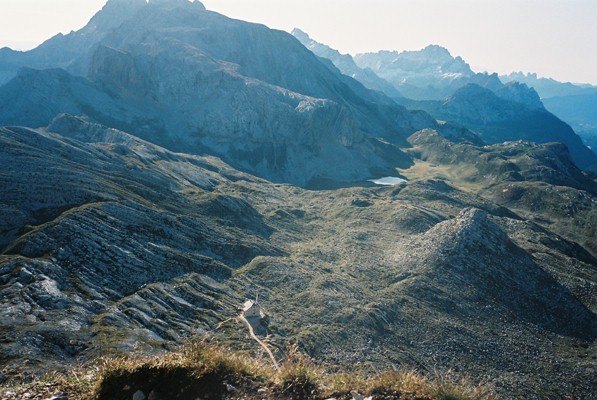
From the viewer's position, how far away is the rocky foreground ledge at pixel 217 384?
36.1 ft

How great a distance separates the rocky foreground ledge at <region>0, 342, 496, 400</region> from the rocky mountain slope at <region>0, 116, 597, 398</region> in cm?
1420

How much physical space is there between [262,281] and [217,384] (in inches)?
2279

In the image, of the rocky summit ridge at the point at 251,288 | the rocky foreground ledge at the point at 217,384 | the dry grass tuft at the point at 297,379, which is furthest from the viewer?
the rocky summit ridge at the point at 251,288

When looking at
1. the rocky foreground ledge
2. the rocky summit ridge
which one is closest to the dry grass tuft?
the rocky foreground ledge

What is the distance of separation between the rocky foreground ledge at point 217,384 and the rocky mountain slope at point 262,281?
559 inches

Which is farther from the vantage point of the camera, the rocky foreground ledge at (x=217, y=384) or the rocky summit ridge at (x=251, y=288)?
the rocky summit ridge at (x=251, y=288)

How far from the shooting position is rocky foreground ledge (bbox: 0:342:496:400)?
1102cm

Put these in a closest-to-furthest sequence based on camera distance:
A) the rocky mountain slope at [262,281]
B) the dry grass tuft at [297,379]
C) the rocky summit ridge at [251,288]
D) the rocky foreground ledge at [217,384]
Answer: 1. the rocky foreground ledge at [217,384]
2. the dry grass tuft at [297,379]
3. the rocky summit ridge at [251,288]
4. the rocky mountain slope at [262,281]

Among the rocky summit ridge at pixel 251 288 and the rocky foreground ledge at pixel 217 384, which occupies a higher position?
the rocky foreground ledge at pixel 217 384

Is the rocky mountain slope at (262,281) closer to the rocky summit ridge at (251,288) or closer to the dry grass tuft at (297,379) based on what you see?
the rocky summit ridge at (251,288)

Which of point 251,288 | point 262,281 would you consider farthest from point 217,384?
point 262,281

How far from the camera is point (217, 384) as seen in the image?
11.3m

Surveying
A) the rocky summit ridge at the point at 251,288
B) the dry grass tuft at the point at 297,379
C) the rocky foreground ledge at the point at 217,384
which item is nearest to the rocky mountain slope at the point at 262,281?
the rocky summit ridge at the point at 251,288

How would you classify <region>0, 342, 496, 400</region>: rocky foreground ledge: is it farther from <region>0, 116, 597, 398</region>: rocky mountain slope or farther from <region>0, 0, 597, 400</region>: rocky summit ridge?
<region>0, 116, 597, 398</region>: rocky mountain slope
